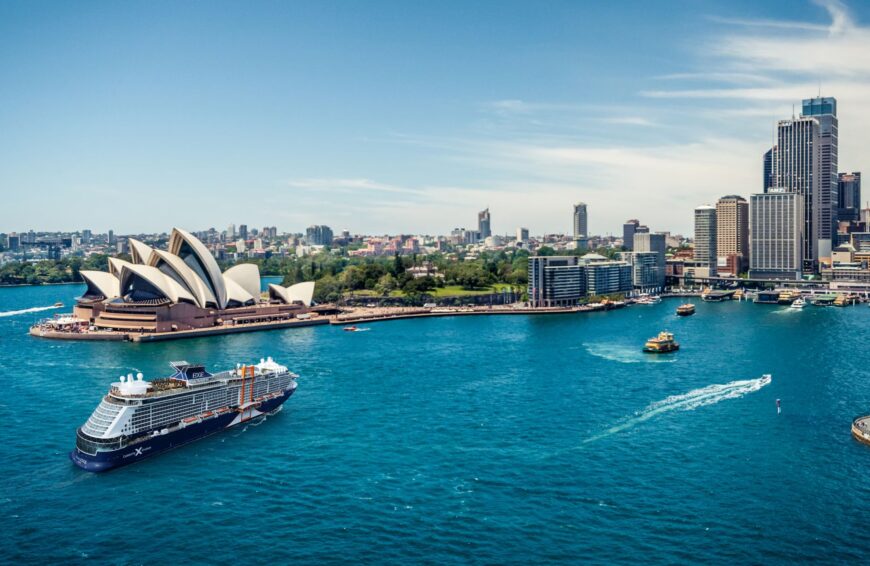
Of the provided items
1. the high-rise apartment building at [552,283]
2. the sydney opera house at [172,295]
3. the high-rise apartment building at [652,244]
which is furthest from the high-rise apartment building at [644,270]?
the sydney opera house at [172,295]

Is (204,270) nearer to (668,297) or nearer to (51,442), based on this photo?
(51,442)

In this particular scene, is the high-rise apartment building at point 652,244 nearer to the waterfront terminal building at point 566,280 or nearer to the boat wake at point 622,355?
the waterfront terminal building at point 566,280

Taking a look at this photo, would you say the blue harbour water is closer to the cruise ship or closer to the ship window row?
the cruise ship

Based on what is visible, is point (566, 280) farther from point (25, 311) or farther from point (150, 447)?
point (150, 447)

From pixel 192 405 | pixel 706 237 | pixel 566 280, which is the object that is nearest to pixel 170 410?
pixel 192 405

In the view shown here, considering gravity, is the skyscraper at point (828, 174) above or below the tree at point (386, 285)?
above

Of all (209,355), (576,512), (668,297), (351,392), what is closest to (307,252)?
(668,297)

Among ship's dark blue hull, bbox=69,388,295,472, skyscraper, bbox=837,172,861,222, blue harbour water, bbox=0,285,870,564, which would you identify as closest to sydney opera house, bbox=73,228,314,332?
blue harbour water, bbox=0,285,870,564
